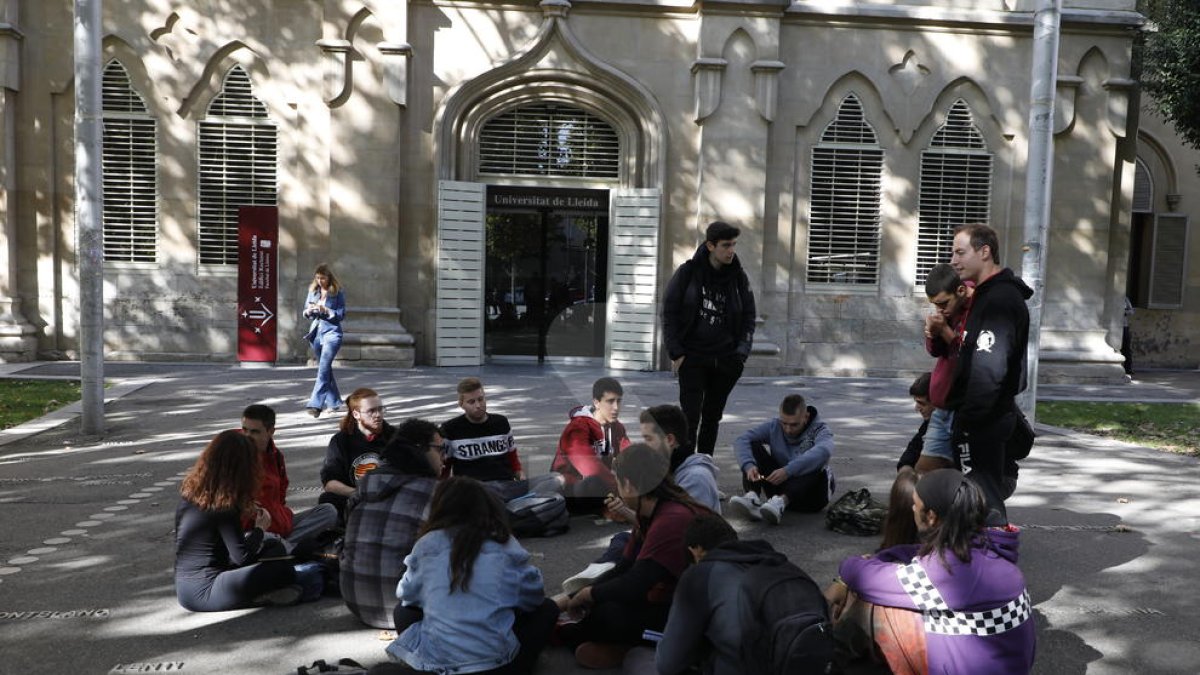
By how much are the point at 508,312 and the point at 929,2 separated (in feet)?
28.5

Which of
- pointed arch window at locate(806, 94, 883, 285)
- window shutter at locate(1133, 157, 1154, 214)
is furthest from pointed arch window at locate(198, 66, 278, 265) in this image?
window shutter at locate(1133, 157, 1154, 214)

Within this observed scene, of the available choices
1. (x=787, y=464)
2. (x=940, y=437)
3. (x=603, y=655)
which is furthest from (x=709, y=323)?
(x=603, y=655)

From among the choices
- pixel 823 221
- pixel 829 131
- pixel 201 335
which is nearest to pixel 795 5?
pixel 829 131

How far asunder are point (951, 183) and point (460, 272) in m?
8.31

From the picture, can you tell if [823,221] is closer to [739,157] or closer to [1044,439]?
[739,157]

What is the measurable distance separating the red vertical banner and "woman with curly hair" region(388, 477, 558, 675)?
12.6 metres

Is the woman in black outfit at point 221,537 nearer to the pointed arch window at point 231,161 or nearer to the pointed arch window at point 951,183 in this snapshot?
the pointed arch window at point 231,161

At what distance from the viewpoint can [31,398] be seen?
12.0m

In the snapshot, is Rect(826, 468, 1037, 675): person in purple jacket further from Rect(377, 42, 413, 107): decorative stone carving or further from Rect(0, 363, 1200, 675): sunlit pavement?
Rect(377, 42, 413, 107): decorative stone carving

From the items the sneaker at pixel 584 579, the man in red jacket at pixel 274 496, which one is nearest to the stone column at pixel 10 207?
the man in red jacket at pixel 274 496

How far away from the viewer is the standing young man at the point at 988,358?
5098 mm

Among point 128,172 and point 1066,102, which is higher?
point 1066,102

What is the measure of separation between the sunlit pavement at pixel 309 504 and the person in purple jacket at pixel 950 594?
105cm

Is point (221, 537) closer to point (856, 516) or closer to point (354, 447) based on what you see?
point (354, 447)
